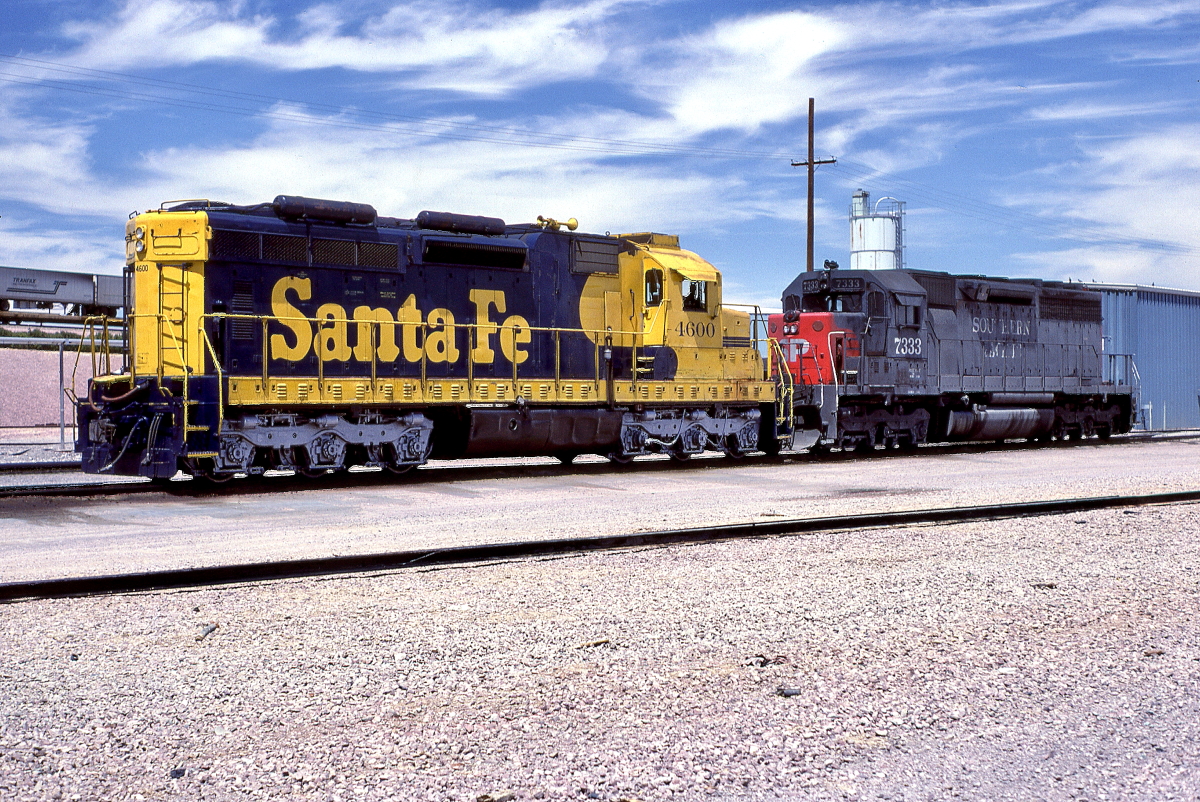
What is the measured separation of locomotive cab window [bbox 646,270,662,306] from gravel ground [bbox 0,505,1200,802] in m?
9.52

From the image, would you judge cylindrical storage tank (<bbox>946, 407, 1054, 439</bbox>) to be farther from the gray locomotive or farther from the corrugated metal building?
the corrugated metal building

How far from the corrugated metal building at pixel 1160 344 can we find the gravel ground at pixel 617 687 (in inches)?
981

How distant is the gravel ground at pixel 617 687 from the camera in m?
3.24

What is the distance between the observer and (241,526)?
9.00m

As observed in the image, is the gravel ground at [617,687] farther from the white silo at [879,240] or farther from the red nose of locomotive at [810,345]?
the white silo at [879,240]

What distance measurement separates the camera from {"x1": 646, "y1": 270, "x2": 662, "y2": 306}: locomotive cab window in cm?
1562

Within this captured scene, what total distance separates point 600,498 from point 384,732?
24.6 ft

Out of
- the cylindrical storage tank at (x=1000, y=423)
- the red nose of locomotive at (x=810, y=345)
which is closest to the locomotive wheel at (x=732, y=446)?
the red nose of locomotive at (x=810, y=345)

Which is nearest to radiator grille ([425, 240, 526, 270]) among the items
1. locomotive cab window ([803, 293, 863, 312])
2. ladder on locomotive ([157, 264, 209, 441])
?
ladder on locomotive ([157, 264, 209, 441])

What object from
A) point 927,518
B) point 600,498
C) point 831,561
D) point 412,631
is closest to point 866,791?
point 412,631

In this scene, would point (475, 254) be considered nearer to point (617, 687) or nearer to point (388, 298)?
point (388, 298)

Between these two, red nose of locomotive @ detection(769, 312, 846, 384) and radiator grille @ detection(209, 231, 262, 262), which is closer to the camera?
radiator grille @ detection(209, 231, 262, 262)

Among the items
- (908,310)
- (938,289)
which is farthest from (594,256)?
(938,289)

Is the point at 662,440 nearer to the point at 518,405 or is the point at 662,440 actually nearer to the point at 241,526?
the point at 518,405
